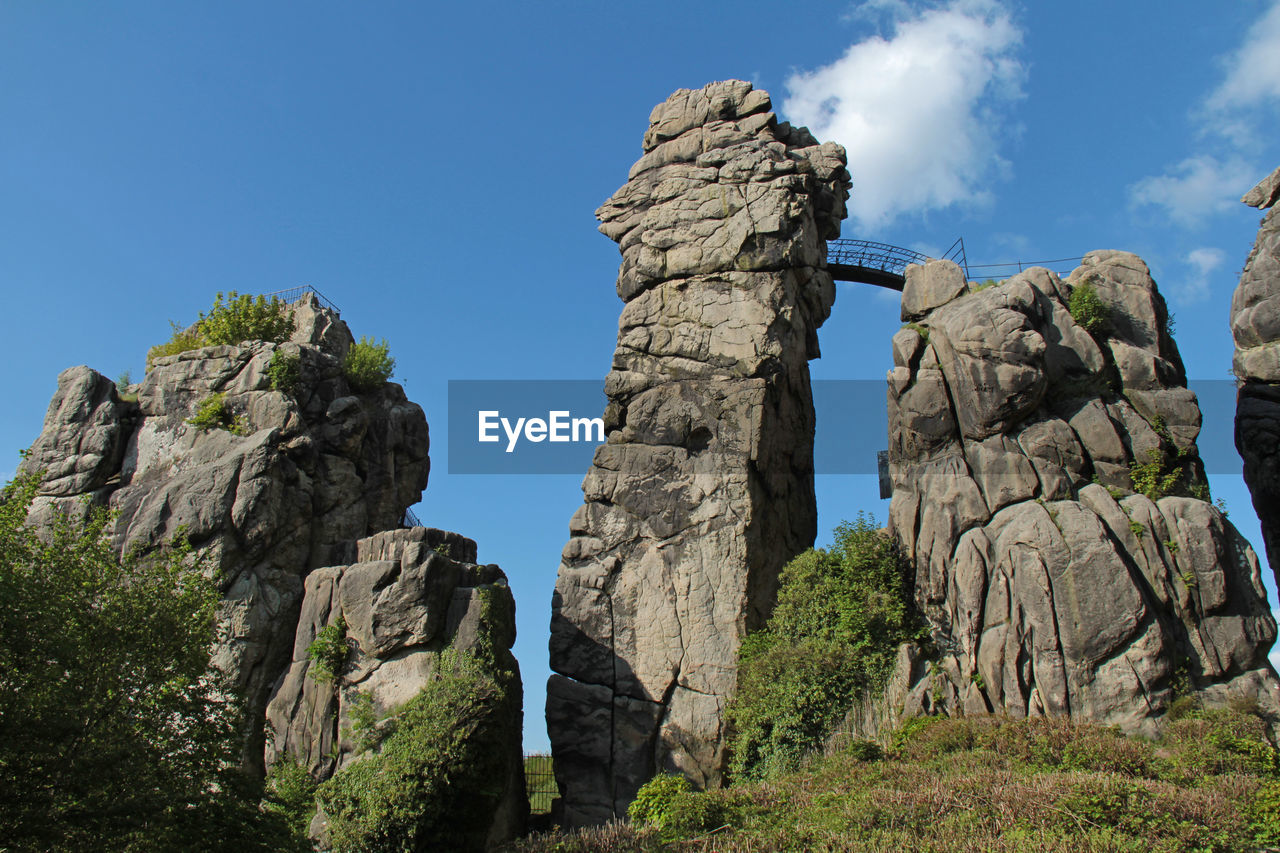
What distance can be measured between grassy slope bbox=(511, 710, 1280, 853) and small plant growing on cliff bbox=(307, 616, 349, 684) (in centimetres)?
681

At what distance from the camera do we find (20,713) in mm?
14539

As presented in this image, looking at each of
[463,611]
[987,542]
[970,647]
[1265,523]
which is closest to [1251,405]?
[1265,523]

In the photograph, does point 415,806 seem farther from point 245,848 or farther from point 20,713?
point 20,713

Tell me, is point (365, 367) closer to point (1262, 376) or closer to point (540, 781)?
point (540, 781)

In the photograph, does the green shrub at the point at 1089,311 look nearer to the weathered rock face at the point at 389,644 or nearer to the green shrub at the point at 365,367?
the weathered rock face at the point at 389,644

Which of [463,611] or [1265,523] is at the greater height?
[1265,523]

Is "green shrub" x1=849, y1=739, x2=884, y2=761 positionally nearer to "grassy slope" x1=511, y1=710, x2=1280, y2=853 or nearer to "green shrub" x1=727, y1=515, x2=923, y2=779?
"grassy slope" x1=511, y1=710, x2=1280, y2=853

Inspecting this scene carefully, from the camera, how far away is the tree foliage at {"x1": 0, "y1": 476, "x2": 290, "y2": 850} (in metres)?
14.4

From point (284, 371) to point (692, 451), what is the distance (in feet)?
50.8

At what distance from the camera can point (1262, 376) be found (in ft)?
106

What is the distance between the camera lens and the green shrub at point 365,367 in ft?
126

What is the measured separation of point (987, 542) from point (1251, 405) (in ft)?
44.7

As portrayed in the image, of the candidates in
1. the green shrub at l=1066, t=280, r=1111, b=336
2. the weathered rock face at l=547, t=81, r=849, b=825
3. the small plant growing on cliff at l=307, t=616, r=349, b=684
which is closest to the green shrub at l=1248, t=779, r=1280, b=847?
the weathered rock face at l=547, t=81, r=849, b=825

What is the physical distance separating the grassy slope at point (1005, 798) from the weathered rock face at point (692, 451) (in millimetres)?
5298
